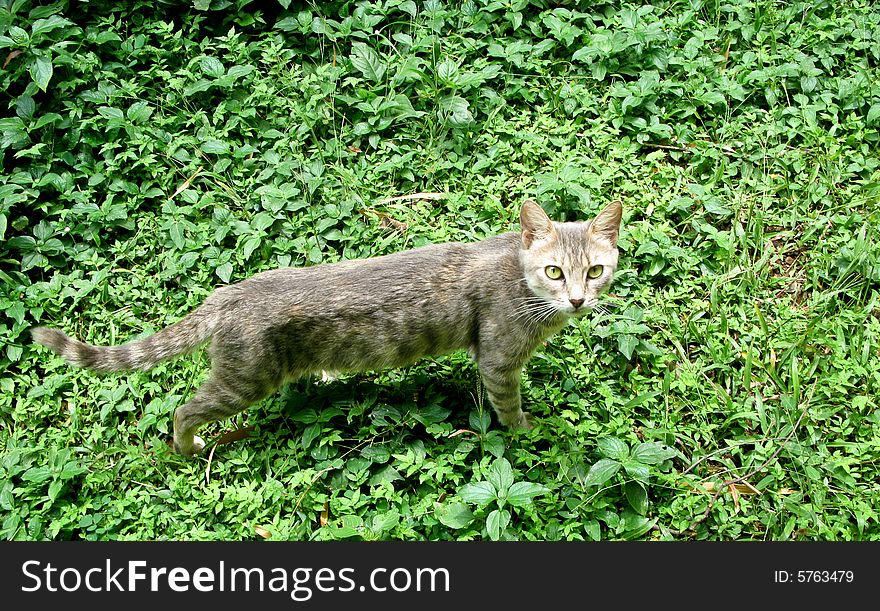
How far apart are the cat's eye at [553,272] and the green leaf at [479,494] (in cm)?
119

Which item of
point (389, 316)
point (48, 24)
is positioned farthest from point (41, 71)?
point (389, 316)

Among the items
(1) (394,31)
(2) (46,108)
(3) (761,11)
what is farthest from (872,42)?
(2) (46,108)

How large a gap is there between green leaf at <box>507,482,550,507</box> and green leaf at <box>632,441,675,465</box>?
57 cm

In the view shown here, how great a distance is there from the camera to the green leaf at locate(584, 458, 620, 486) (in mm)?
4613

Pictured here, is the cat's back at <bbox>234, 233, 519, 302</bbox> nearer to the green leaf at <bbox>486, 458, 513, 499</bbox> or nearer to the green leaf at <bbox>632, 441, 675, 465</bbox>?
the green leaf at <bbox>486, 458, 513, 499</bbox>

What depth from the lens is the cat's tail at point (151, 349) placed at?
15.4ft

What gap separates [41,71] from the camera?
6227 mm

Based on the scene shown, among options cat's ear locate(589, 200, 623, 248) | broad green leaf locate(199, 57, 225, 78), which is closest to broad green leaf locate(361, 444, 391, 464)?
cat's ear locate(589, 200, 623, 248)

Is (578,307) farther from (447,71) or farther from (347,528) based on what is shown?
(447,71)

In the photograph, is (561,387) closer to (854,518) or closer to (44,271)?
(854,518)

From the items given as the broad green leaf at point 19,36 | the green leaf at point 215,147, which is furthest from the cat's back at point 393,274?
the broad green leaf at point 19,36

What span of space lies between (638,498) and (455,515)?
1.02m

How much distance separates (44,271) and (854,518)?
5458mm

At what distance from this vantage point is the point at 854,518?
4.70 meters
